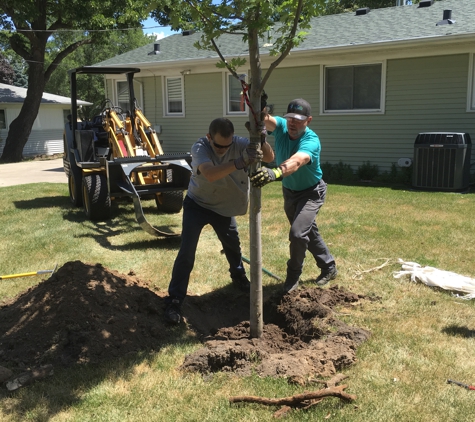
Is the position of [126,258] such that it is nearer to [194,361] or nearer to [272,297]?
[272,297]

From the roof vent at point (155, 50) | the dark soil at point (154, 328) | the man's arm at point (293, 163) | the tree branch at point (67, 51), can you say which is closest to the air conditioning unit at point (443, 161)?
the dark soil at point (154, 328)

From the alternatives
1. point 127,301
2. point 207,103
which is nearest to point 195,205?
point 127,301

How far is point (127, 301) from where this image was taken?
4465mm

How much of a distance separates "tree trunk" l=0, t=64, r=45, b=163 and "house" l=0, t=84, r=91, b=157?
354cm

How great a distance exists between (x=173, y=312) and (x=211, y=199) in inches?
41.2

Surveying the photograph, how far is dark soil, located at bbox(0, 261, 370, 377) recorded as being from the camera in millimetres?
3715

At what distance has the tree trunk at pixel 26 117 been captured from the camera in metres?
22.0

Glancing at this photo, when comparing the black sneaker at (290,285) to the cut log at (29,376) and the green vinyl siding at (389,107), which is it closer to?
the cut log at (29,376)

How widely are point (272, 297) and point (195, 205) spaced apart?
1.13 m

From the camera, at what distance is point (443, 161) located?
10.9 meters

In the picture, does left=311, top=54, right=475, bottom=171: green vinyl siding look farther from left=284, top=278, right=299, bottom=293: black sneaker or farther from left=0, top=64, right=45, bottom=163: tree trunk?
left=0, top=64, right=45, bottom=163: tree trunk

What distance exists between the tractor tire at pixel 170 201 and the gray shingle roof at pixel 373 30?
153 inches

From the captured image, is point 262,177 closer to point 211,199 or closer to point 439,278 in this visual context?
point 211,199

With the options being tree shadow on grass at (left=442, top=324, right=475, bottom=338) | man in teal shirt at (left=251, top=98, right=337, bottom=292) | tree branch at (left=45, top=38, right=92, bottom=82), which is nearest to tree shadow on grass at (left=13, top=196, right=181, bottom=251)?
man in teal shirt at (left=251, top=98, right=337, bottom=292)
